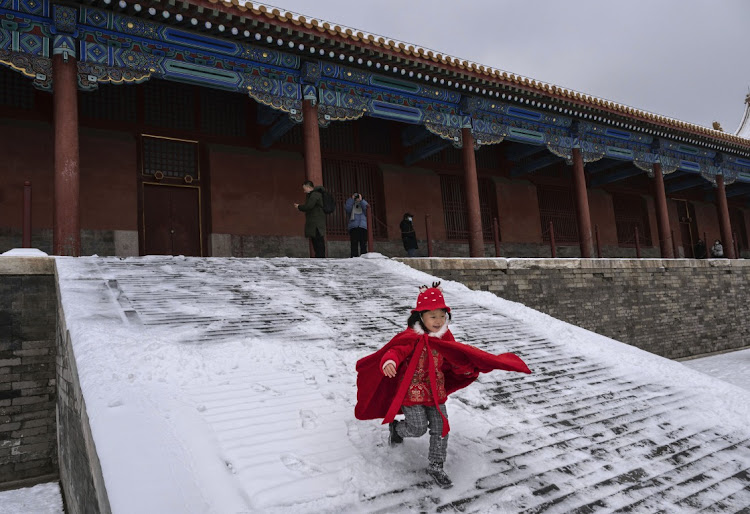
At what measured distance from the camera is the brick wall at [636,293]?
7930 millimetres

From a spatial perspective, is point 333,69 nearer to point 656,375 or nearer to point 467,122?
point 467,122

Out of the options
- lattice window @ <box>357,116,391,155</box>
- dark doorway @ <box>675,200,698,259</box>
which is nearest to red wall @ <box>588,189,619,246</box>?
dark doorway @ <box>675,200,698,259</box>

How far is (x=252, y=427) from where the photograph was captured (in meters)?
2.54

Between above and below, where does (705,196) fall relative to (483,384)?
above

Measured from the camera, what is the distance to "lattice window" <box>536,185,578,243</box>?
13875mm

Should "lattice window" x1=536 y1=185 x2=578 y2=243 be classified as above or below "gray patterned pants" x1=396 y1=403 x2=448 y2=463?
above

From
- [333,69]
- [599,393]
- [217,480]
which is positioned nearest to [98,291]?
[217,480]

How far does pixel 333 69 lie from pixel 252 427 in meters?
7.27

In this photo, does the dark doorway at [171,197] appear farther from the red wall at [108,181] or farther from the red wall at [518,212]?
the red wall at [518,212]

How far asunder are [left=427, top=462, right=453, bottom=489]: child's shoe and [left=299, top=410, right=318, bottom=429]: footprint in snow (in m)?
0.68

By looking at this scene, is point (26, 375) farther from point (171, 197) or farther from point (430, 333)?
point (171, 197)

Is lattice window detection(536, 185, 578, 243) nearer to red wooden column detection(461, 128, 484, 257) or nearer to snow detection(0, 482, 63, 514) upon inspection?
red wooden column detection(461, 128, 484, 257)

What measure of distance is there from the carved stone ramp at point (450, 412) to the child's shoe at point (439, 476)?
0.14ft

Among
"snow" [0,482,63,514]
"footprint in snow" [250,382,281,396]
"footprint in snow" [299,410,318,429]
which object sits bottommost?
"snow" [0,482,63,514]
